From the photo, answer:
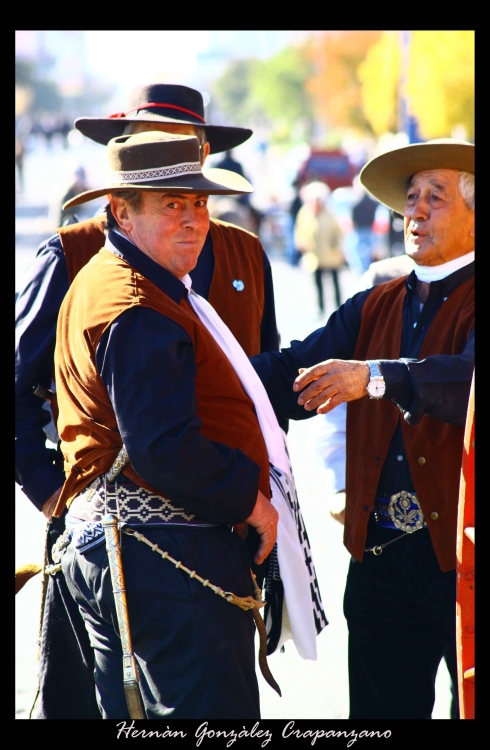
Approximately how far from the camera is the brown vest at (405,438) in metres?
2.97

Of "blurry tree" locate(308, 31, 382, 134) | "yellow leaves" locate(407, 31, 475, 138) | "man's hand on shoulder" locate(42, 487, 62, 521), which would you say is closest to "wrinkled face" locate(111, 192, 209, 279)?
"man's hand on shoulder" locate(42, 487, 62, 521)

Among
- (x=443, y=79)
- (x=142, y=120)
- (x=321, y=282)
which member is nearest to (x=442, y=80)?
(x=443, y=79)

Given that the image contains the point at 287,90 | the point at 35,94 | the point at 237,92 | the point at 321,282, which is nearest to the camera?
the point at 321,282

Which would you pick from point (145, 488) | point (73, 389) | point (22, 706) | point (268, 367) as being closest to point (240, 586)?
point (145, 488)

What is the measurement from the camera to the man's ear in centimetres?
273

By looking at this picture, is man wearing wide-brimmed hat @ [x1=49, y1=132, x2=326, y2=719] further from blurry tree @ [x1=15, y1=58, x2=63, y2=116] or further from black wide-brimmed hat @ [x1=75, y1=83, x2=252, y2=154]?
blurry tree @ [x1=15, y1=58, x2=63, y2=116]

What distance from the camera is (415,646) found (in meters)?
3.11

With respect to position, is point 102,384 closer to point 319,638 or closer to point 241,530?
point 241,530

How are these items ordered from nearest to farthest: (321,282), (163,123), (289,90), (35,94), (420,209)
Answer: (420,209)
(163,123)
(321,282)
(289,90)
(35,94)

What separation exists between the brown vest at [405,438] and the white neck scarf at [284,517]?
278 millimetres

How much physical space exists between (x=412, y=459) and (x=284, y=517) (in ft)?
1.43

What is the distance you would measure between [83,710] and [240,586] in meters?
0.84

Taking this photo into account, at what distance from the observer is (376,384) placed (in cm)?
282
